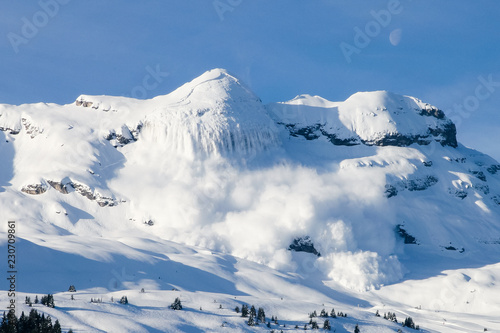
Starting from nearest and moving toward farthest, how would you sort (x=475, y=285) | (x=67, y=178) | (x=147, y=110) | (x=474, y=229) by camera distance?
1. (x=475, y=285)
2. (x=67, y=178)
3. (x=474, y=229)
4. (x=147, y=110)

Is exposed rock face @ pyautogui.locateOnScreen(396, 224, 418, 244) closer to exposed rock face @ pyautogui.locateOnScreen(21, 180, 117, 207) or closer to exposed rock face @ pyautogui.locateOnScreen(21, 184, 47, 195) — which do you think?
exposed rock face @ pyautogui.locateOnScreen(21, 180, 117, 207)

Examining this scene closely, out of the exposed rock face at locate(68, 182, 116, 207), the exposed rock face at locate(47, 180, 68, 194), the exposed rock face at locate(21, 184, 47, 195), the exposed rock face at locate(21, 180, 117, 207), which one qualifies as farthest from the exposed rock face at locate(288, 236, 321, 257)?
the exposed rock face at locate(21, 184, 47, 195)

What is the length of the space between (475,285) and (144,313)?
103m

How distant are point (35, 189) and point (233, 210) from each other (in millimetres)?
50520

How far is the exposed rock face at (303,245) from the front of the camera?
15968 cm

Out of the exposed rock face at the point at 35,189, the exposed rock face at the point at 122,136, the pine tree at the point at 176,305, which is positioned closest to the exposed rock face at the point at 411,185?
the exposed rock face at the point at 122,136

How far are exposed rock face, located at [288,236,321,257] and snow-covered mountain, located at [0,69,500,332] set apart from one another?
248 mm

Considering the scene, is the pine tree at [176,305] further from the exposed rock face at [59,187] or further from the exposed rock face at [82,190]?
the exposed rock face at [59,187]

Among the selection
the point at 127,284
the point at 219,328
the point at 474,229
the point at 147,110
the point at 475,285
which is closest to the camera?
the point at 219,328

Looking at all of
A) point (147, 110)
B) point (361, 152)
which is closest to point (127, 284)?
point (147, 110)

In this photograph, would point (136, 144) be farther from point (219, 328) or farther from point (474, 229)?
point (219, 328)

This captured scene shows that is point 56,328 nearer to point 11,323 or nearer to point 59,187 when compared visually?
point 11,323

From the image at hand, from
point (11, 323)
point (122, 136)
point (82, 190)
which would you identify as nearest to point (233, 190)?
point (122, 136)

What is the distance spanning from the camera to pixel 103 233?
156000 millimetres
